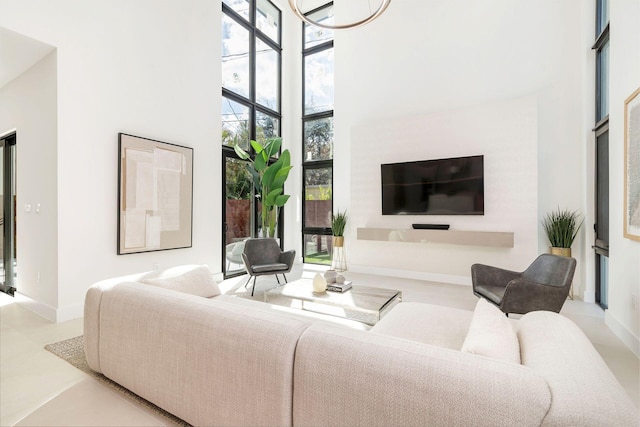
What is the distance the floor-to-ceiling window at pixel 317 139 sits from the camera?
20.6ft

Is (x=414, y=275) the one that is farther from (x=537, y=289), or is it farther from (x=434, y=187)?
(x=537, y=289)

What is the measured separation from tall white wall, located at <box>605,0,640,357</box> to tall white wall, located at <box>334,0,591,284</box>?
1.24 metres

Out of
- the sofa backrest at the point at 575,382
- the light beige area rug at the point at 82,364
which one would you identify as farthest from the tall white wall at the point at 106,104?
the sofa backrest at the point at 575,382

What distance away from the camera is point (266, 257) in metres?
4.62

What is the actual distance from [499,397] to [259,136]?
5.71 m

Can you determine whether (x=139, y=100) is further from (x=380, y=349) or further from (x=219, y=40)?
(x=380, y=349)

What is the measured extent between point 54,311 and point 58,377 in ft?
4.65

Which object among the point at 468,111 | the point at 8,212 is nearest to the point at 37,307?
the point at 8,212

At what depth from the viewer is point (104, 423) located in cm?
153

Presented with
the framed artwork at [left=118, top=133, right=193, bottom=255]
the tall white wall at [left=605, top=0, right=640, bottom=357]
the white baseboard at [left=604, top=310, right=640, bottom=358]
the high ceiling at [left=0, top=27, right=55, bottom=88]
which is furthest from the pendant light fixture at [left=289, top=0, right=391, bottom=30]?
the white baseboard at [left=604, top=310, right=640, bottom=358]

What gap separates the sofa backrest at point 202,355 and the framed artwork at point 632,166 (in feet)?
9.70

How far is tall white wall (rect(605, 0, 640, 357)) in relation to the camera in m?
2.52

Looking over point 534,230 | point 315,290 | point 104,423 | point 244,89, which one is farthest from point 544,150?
point 104,423

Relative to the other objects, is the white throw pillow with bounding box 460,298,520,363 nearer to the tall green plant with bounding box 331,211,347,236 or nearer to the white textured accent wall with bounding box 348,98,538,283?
the white textured accent wall with bounding box 348,98,538,283
